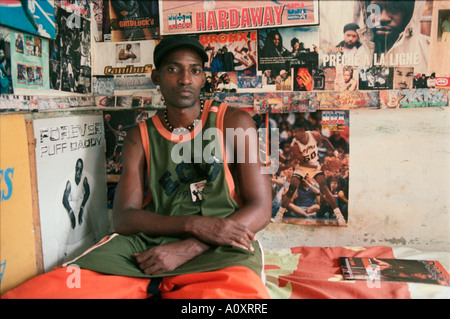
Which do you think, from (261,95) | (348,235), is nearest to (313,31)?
(261,95)

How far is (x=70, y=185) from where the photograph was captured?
1.62m

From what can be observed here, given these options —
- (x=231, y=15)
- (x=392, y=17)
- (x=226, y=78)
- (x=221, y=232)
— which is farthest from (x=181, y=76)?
(x=392, y=17)

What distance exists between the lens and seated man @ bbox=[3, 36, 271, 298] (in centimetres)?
115

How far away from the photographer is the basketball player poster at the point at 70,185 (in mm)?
1437

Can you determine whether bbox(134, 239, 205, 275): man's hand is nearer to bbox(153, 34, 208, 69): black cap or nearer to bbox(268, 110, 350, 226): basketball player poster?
bbox(268, 110, 350, 226): basketball player poster

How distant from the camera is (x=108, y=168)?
1.97 m

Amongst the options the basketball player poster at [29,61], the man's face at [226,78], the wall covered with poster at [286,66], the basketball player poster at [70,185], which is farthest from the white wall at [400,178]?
the basketball player poster at [29,61]

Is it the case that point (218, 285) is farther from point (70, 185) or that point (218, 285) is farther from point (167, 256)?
point (70, 185)

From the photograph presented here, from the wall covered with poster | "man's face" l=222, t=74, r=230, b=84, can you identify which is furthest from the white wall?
"man's face" l=222, t=74, r=230, b=84

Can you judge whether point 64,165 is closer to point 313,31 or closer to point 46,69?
point 46,69

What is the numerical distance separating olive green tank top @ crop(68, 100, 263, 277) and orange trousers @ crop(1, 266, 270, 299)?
0.17 m

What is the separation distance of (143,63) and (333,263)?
54.0 inches

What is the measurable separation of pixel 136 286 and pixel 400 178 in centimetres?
127
